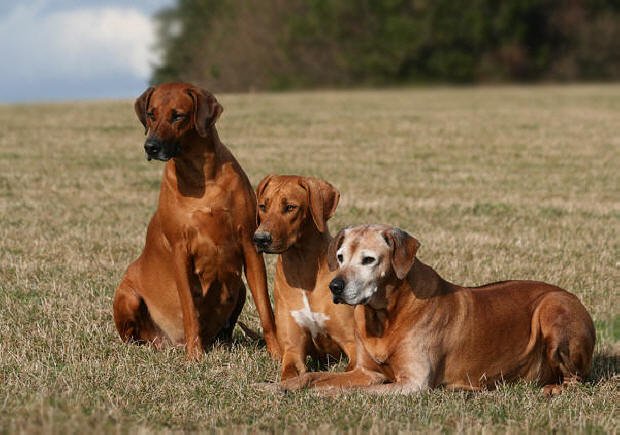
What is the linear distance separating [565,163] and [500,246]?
360 inches

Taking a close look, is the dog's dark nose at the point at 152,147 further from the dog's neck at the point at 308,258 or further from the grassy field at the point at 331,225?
the grassy field at the point at 331,225

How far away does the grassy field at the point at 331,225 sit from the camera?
6164 millimetres

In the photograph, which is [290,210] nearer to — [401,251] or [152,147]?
[401,251]

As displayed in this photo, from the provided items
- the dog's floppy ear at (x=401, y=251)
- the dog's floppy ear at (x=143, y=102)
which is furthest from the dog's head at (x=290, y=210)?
the dog's floppy ear at (x=143, y=102)

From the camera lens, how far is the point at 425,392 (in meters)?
6.66

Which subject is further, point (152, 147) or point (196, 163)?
point (196, 163)

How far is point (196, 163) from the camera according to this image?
25.8 feet

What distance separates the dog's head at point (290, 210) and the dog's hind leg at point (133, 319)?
153 centimetres

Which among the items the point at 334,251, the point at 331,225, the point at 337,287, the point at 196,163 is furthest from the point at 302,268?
the point at 331,225

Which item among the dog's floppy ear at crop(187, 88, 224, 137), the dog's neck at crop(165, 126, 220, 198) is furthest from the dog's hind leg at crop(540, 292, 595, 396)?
the dog's floppy ear at crop(187, 88, 224, 137)

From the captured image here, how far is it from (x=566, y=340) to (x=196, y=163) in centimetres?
A: 298

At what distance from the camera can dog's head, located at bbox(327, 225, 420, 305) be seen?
21.5 ft

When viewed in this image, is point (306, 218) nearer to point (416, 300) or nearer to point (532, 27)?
point (416, 300)

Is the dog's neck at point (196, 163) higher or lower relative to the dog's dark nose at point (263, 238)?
higher
